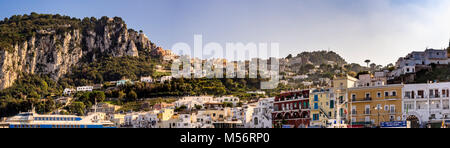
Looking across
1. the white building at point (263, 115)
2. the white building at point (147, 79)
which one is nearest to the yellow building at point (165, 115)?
the white building at point (263, 115)

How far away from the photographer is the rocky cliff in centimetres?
12350

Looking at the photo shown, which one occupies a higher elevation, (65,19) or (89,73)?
(65,19)

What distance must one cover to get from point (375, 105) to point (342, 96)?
12.0ft

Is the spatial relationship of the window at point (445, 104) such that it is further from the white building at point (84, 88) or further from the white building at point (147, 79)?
the white building at point (84, 88)

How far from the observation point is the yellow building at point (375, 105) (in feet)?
184

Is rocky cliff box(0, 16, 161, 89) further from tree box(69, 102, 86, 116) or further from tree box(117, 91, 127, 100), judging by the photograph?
tree box(69, 102, 86, 116)

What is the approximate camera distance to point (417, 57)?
8112cm

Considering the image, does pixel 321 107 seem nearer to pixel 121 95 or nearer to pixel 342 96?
pixel 342 96

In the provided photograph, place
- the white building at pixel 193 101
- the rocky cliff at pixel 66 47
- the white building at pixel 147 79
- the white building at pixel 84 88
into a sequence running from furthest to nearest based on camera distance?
1. the rocky cliff at pixel 66 47
2. the white building at pixel 147 79
3. the white building at pixel 84 88
4. the white building at pixel 193 101

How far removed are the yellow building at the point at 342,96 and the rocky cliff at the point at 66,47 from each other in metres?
77.5
